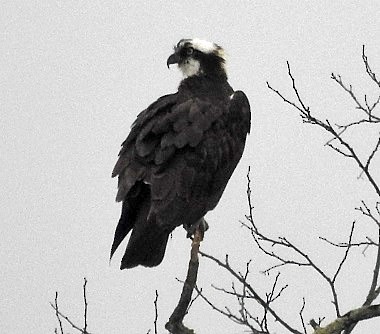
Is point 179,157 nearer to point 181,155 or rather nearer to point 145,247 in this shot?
point 181,155

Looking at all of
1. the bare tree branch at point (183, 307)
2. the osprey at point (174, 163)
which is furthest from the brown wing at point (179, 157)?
the bare tree branch at point (183, 307)

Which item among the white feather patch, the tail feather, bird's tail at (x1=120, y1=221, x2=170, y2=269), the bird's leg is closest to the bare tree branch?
bird's tail at (x1=120, y1=221, x2=170, y2=269)

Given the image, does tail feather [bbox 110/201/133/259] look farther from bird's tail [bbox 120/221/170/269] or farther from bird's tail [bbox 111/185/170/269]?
bird's tail [bbox 120/221/170/269]

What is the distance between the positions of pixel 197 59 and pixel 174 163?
154cm

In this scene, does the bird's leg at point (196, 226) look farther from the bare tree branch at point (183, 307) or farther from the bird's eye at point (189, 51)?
the bird's eye at point (189, 51)

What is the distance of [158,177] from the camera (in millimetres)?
Answer: 5477

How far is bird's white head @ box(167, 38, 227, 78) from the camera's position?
6742 mm

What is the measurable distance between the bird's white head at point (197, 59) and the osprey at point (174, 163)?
363 mm

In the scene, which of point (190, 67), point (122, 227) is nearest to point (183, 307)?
point (122, 227)

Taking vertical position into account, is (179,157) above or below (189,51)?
below

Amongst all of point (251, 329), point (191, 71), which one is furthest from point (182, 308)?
point (191, 71)

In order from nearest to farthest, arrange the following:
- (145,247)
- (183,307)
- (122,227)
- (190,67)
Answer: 1. (183,307)
2. (145,247)
3. (122,227)
4. (190,67)

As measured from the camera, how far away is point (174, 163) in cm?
560

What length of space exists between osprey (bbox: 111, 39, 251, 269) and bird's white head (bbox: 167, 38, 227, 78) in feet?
1.19
